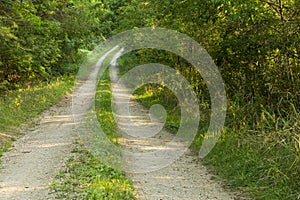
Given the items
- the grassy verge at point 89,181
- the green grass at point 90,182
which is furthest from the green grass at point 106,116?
the green grass at point 90,182

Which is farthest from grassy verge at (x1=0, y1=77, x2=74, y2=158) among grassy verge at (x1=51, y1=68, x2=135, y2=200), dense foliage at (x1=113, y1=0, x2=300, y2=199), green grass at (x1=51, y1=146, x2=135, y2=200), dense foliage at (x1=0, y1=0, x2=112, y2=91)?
dense foliage at (x1=113, y1=0, x2=300, y2=199)

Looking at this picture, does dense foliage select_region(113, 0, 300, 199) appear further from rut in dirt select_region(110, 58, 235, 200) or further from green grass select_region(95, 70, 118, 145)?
green grass select_region(95, 70, 118, 145)

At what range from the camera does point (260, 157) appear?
6500 mm

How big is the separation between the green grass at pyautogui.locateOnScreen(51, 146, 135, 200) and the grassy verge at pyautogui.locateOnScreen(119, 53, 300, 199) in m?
1.97

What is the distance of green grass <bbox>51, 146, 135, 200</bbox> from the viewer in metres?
5.45

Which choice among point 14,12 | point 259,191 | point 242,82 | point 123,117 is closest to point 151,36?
point 123,117

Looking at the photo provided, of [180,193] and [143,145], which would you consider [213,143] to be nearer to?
[143,145]

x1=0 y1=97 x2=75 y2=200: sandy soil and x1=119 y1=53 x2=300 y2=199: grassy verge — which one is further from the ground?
x1=119 y1=53 x2=300 y2=199: grassy verge

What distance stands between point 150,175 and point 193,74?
615 cm

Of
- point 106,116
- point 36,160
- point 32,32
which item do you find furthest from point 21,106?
point 36,160

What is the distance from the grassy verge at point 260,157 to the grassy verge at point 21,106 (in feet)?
16.3

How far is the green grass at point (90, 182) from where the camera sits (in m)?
5.45

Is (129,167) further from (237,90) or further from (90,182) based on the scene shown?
(237,90)

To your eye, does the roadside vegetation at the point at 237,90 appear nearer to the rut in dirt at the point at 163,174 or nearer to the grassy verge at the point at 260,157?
the grassy verge at the point at 260,157
